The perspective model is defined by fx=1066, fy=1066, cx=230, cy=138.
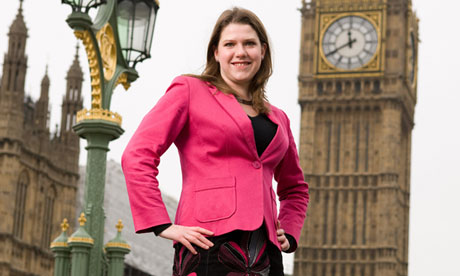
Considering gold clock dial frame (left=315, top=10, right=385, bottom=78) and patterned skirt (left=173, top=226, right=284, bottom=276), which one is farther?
gold clock dial frame (left=315, top=10, right=385, bottom=78)

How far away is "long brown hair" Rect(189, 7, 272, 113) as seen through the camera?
3219 millimetres

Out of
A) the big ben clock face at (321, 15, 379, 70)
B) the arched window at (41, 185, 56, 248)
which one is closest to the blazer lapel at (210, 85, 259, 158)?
the arched window at (41, 185, 56, 248)

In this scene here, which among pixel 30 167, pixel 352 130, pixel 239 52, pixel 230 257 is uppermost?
pixel 352 130

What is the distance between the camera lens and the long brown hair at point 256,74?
10.6ft

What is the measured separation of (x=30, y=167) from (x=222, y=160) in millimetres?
34927

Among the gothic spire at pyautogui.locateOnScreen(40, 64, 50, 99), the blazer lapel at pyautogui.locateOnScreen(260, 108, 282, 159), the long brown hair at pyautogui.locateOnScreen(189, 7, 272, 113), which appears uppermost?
the gothic spire at pyautogui.locateOnScreen(40, 64, 50, 99)

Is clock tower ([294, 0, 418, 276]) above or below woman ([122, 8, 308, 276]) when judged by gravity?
above

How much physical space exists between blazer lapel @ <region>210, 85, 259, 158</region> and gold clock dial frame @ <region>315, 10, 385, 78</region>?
52.6m

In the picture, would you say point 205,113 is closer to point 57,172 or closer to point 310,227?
point 57,172

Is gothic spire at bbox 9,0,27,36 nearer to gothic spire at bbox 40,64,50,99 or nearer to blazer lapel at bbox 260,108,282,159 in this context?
gothic spire at bbox 40,64,50,99

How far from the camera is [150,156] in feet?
9.68

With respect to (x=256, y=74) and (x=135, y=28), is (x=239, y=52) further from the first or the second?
(x=135, y=28)

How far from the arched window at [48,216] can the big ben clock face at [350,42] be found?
2114cm

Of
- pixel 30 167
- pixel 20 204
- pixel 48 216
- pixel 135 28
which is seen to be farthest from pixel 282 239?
pixel 48 216
